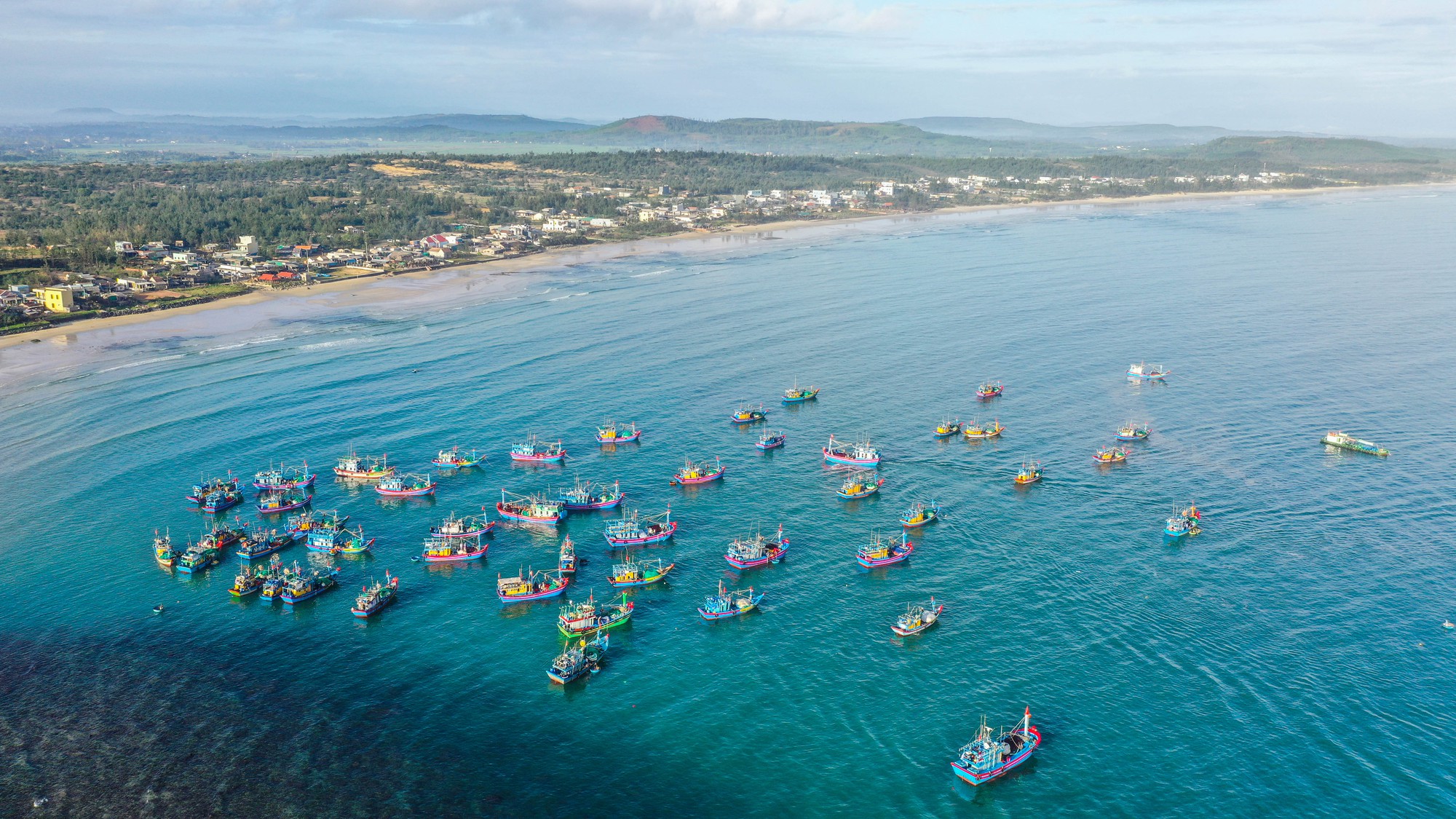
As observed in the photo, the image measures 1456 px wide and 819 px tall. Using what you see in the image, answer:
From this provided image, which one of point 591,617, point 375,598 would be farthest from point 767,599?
point 375,598

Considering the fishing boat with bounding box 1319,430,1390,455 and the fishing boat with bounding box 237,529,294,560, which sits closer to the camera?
the fishing boat with bounding box 237,529,294,560

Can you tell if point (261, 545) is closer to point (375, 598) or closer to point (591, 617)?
point (375, 598)

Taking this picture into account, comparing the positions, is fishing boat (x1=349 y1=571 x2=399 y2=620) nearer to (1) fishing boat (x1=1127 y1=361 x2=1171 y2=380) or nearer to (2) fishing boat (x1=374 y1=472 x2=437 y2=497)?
(2) fishing boat (x1=374 y1=472 x2=437 y2=497)

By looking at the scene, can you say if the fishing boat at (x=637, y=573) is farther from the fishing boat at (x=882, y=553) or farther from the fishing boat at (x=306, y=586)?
the fishing boat at (x=306, y=586)

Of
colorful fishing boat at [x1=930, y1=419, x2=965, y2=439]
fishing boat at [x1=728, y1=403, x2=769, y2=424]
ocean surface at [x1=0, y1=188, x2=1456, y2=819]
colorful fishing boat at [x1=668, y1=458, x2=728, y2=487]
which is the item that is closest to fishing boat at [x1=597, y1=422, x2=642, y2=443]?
ocean surface at [x1=0, y1=188, x2=1456, y2=819]

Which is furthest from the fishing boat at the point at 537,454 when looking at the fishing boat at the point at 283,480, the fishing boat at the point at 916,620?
the fishing boat at the point at 916,620

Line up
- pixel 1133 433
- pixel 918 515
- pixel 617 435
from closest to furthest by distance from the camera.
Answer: pixel 918 515
pixel 1133 433
pixel 617 435
